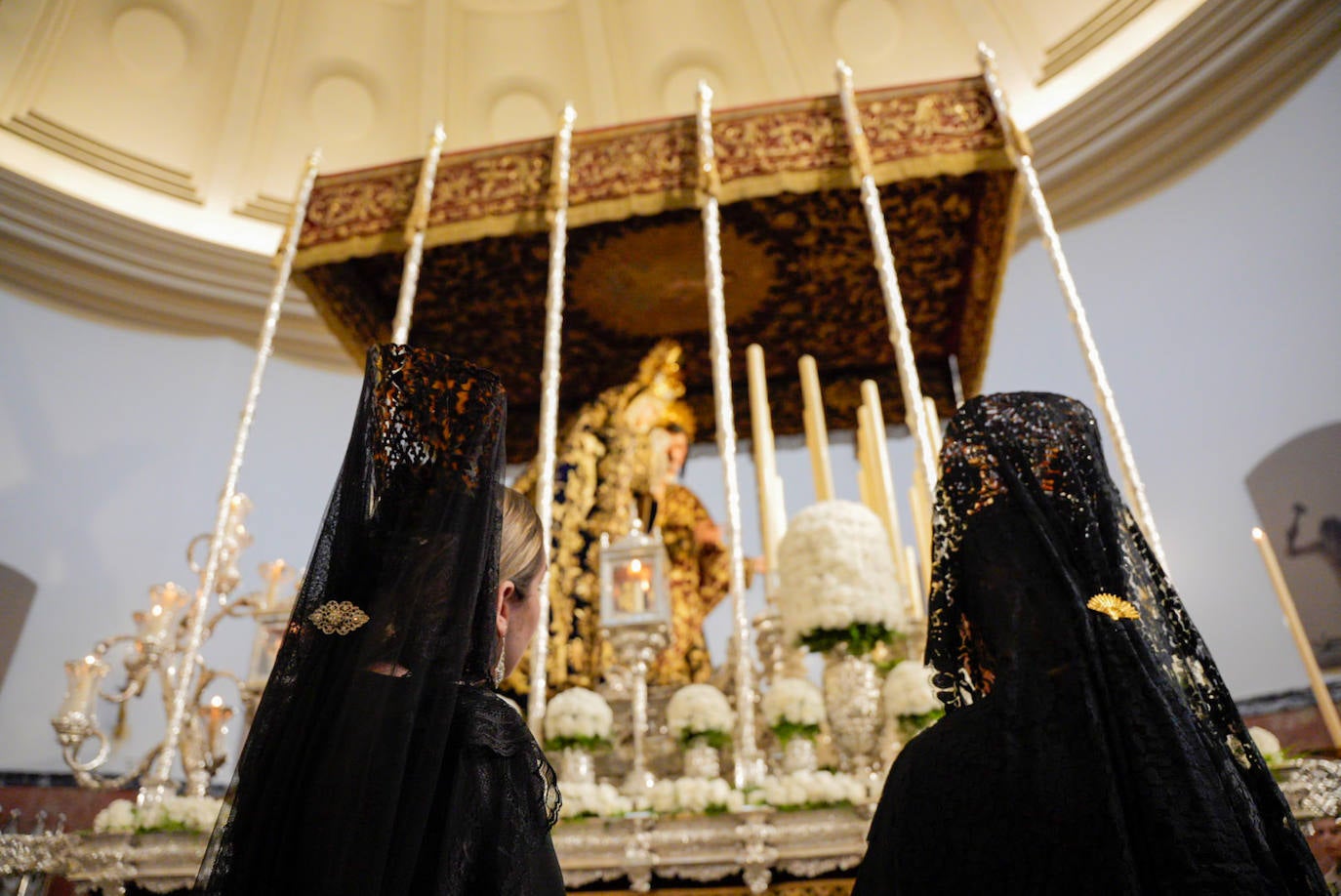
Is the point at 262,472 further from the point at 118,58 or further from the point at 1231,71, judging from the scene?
the point at 1231,71

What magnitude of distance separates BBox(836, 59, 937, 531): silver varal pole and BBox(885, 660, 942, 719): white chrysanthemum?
2.68 ft

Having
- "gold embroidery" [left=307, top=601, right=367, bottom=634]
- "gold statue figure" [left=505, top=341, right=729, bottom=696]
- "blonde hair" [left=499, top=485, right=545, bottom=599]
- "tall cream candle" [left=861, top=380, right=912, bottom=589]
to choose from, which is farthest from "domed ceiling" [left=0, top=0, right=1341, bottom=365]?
"gold embroidery" [left=307, top=601, right=367, bottom=634]

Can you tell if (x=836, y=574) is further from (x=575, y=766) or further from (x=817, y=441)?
(x=817, y=441)

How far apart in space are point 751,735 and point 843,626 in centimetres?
54

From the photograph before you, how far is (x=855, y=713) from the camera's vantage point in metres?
3.03

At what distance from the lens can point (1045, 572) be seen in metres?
1.33

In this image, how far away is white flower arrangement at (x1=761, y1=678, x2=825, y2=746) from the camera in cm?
307

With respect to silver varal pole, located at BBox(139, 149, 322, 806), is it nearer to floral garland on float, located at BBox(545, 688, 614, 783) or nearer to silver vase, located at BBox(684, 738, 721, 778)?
floral garland on float, located at BBox(545, 688, 614, 783)

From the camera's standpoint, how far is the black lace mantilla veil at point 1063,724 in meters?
1.08

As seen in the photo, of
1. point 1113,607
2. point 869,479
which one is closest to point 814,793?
point 1113,607

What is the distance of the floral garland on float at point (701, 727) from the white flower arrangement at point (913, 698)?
664 mm

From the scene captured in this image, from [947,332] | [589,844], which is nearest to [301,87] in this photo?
[947,332]

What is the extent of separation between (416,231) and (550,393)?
1.39 m

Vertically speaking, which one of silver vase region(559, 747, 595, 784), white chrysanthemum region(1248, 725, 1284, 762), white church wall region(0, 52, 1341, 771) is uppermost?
white church wall region(0, 52, 1341, 771)
